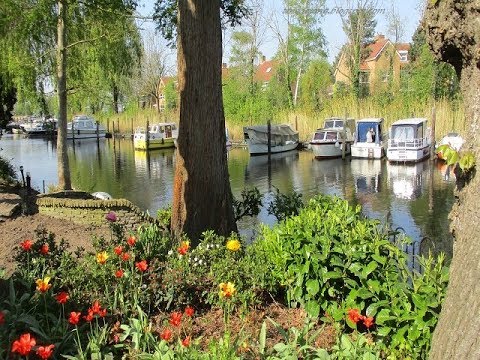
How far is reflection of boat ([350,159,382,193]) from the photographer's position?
20.0 metres

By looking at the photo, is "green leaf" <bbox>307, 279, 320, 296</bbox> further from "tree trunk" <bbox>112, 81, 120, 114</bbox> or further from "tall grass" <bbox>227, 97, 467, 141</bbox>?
"tall grass" <bbox>227, 97, 467, 141</bbox>

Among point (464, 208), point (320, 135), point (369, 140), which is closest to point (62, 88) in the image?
point (464, 208)

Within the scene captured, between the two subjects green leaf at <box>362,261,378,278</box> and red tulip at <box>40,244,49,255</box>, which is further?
red tulip at <box>40,244,49,255</box>

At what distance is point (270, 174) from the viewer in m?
25.2

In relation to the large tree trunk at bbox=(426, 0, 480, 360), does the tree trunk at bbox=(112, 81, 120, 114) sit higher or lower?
higher

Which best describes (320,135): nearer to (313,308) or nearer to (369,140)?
(369,140)

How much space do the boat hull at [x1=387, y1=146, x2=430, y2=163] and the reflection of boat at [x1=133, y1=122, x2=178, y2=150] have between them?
59.5 ft

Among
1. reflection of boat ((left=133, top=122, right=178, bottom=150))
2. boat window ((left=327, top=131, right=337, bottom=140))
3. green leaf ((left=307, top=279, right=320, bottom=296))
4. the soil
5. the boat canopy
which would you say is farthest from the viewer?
reflection of boat ((left=133, top=122, right=178, bottom=150))

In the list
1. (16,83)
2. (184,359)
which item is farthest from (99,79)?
(184,359)

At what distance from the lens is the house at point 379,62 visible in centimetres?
4562

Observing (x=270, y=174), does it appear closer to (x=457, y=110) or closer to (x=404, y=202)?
(x=404, y=202)

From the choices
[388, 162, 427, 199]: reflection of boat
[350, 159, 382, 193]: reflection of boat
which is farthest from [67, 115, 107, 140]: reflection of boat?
[388, 162, 427, 199]: reflection of boat

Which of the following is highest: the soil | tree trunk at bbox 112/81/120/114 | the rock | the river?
tree trunk at bbox 112/81/120/114

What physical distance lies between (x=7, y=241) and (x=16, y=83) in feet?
24.9
